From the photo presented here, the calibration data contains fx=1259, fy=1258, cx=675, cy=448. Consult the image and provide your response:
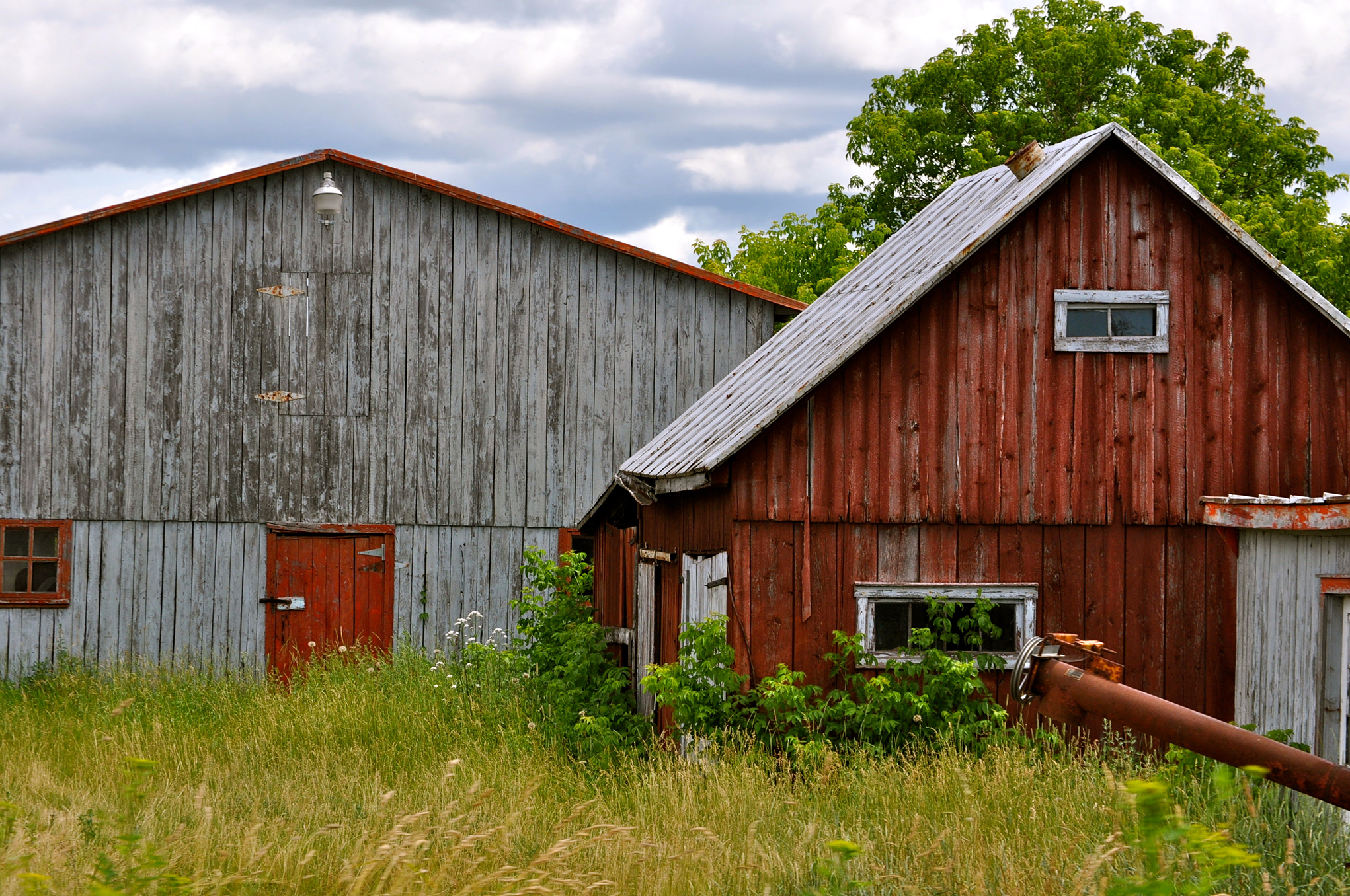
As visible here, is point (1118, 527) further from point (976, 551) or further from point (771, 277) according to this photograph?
point (771, 277)

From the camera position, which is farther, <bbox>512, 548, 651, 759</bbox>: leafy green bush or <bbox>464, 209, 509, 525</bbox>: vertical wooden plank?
<bbox>464, 209, 509, 525</bbox>: vertical wooden plank

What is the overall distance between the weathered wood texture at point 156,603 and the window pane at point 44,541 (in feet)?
0.81

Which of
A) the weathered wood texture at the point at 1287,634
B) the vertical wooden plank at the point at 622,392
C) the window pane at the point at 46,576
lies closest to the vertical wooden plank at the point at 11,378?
the window pane at the point at 46,576

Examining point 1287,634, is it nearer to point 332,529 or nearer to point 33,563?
point 332,529

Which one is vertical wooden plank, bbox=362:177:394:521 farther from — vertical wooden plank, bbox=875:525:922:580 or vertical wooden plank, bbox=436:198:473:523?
vertical wooden plank, bbox=875:525:922:580

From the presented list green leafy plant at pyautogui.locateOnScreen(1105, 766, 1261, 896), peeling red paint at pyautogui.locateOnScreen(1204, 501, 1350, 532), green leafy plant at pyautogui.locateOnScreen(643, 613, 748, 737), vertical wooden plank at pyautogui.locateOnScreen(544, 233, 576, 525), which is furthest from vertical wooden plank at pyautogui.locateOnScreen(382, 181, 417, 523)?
green leafy plant at pyautogui.locateOnScreen(1105, 766, 1261, 896)

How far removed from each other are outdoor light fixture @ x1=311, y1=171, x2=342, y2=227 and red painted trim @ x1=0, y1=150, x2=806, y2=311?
0.28 metres

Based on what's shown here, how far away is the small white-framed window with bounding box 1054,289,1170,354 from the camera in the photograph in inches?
370

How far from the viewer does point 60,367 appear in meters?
14.1

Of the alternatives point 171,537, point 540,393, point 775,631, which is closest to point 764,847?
point 775,631

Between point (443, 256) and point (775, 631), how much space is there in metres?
7.49

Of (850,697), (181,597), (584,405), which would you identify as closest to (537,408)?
(584,405)

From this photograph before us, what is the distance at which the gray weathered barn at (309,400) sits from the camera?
14117 mm

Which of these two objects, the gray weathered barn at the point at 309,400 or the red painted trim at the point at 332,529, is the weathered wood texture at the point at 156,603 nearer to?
the gray weathered barn at the point at 309,400
